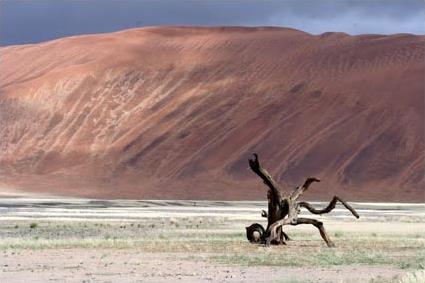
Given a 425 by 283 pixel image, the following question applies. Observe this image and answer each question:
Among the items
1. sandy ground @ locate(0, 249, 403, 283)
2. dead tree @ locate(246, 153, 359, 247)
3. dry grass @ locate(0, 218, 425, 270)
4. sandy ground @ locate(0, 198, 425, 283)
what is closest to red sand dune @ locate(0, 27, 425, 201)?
sandy ground @ locate(0, 198, 425, 283)

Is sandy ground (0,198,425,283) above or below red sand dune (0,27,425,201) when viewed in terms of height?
above

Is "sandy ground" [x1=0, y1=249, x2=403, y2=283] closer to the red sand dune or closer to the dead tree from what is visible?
the dead tree

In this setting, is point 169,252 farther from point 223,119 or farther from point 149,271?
point 223,119

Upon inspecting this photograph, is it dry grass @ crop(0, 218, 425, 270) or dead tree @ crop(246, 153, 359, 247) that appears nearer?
dry grass @ crop(0, 218, 425, 270)

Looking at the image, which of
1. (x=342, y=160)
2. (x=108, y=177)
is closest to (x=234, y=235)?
(x=342, y=160)

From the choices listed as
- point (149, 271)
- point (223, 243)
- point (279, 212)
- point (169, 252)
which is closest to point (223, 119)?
point (223, 243)

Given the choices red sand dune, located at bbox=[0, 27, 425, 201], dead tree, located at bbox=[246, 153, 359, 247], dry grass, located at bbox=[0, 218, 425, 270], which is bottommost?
red sand dune, located at bbox=[0, 27, 425, 201]

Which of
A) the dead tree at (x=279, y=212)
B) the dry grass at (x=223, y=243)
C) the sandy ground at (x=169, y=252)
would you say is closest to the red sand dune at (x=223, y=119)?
the sandy ground at (x=169, y=252)

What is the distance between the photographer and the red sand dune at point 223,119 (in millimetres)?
88375

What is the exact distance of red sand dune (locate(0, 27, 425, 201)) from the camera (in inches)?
3479

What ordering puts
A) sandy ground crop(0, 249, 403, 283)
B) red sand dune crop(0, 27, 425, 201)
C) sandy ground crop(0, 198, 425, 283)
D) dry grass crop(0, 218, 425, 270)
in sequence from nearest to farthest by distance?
sandy ground crop(0, 249, 403, 283), sandy ground crop(0, 198, 425, 283), dry grass crop(0, 218, 425, 270), red sand dune crop(0, 27, 425, 201)

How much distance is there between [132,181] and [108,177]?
2.77m

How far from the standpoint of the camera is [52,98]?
110 meters

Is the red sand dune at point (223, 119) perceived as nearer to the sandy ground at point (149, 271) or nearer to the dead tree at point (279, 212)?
the dead tree at point (279, 212)
